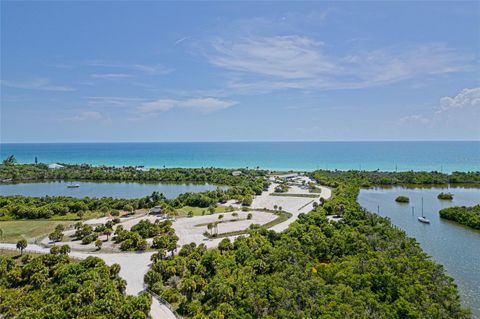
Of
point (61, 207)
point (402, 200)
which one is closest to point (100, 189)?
point (61, 207)

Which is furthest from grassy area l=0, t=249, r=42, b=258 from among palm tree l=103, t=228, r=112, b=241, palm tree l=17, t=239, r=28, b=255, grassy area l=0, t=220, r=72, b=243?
palm tree l=103, t=228, r=112, b=241

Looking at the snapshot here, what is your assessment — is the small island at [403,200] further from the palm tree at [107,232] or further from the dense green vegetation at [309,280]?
the palm tree at [107,232]

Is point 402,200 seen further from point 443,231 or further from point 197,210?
point 197,210

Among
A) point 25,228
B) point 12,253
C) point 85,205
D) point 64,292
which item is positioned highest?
point 85,205

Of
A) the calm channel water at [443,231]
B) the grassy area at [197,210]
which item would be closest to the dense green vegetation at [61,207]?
the grassy area at [197,210]

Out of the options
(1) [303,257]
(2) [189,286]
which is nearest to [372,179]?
(1) [303,257]

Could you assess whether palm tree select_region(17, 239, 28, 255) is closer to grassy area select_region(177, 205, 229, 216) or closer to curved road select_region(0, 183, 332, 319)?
curved road select_region(0, 183, 332, 319)

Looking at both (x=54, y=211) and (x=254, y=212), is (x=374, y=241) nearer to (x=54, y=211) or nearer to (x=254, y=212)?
(x=254, y=212)
